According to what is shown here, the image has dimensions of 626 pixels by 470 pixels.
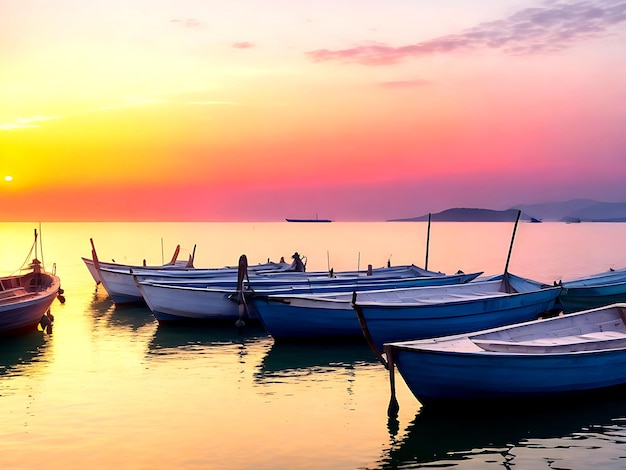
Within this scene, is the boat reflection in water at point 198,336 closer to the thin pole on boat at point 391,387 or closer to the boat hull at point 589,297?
the thin pole on boat at point 391,387

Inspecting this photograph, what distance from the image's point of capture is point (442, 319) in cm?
2231

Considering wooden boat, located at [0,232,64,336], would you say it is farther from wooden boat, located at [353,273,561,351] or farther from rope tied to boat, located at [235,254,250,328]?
wooden boat, located at [353,273,561,351]

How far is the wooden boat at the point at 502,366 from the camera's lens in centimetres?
1473

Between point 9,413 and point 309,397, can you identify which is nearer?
point 9,413

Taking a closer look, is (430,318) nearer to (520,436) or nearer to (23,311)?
(520,436)

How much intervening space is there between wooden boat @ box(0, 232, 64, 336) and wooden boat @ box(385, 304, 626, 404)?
606 inches

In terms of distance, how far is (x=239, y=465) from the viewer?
41.8 ft

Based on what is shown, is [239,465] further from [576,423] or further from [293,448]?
[576,423]

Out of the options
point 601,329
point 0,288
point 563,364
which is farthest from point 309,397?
point 0,288

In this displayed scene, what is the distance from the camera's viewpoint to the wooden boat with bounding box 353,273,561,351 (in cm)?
2081

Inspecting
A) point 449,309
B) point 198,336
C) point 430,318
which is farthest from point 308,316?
point 198,336

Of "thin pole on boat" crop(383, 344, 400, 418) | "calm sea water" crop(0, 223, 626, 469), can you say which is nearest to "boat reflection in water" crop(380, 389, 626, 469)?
"calm sea water" crop(0, 223, 626, 469)

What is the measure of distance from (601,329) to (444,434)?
7.06m

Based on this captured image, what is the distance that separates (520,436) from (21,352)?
16667mm
